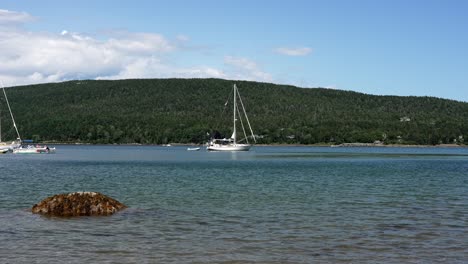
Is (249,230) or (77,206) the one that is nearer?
(249,230)

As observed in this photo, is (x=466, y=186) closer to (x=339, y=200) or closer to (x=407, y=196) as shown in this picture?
(x=407, y=196)

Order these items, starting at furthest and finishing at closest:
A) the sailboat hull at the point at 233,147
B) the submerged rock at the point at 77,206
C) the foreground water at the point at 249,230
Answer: the sailboat hull at the point at 233,147 < the submerged rock at the point at 77,206 < the foreground water at the point at 249,230

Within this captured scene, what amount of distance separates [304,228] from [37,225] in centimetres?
935

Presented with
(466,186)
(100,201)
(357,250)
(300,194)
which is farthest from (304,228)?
(466,186)

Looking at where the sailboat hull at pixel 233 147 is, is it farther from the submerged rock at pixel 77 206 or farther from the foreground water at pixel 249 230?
the submerged rock at pixel 77 206

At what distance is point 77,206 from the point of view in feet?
81.5

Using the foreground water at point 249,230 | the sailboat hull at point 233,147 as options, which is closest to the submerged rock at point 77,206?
the foreground water at point 249,230

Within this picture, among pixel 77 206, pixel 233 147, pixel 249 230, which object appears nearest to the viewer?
pixel 249 230

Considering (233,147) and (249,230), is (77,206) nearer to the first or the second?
(249,230)

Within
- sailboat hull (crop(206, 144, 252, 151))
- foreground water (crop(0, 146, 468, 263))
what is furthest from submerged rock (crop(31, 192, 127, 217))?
sailboat hull (crop(206, 144, 252, 151))

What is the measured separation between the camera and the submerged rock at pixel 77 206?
975 inches

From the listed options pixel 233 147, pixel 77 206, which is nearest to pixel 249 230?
pixel 77 206

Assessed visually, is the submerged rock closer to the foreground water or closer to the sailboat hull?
the foreground water

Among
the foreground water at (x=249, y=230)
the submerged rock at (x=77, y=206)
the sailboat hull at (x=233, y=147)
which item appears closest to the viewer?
the foreground water at (x=249, y=230)
